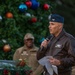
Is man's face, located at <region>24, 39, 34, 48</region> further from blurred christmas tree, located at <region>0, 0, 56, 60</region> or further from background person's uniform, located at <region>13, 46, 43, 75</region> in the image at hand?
blurred christmas tree, located at <region>0, 0, 56, 60</region>

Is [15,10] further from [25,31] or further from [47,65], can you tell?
→ [47,65]

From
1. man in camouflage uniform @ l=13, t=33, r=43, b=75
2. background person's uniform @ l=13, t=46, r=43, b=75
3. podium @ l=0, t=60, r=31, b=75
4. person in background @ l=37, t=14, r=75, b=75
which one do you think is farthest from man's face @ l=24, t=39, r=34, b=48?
person in background @ l=37, t=14, r=75, b=75

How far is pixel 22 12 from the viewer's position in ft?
49.0

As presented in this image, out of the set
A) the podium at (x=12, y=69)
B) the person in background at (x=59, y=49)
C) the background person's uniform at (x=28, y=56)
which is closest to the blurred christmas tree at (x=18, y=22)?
the background person's uniform at (x=28, y=56)

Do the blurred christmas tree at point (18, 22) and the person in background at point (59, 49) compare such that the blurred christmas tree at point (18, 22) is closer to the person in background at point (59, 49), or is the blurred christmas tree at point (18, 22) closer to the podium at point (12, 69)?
the podium at point (12, 69)

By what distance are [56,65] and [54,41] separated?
44 cm

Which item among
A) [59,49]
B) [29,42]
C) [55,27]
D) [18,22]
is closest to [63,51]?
[59,49]

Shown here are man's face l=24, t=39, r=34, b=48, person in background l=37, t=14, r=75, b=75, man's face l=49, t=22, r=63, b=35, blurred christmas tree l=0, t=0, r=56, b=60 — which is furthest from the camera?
blurred christmas tree l=0, t=0, r=56, b=60

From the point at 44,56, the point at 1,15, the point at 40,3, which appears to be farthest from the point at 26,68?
the point at 40,3

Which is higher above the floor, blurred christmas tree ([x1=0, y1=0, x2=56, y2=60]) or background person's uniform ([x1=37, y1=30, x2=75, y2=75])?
background person's uniform ([x1=37, y1=30, x2=75, y2=75])

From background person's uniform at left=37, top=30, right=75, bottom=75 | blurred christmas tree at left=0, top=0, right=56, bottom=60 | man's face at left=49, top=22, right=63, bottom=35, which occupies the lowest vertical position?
blurred christmas tree at left=0, top=0, right=56, bottom=60

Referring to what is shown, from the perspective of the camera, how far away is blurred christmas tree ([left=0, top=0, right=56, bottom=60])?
1450 centimetres

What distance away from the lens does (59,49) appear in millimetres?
8547

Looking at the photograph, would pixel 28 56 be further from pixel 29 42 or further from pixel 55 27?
pixel 55 27
